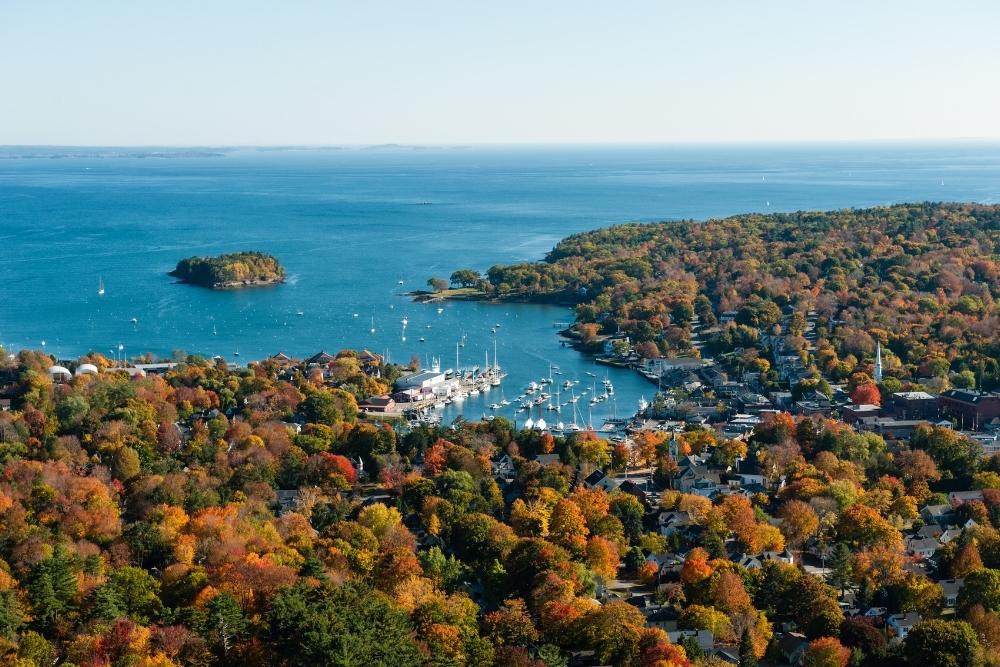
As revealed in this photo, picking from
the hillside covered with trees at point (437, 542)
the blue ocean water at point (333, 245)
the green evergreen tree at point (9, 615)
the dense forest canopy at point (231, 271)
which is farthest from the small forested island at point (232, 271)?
the green evergreen tree at point (9, 615)

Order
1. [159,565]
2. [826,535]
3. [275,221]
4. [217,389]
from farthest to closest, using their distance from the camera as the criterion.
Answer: [275,221], [217,389], [826,535], [159,565]

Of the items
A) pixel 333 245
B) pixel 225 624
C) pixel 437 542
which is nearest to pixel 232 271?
pixel 333 245

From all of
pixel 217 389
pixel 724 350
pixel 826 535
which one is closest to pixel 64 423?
pixel 217 389

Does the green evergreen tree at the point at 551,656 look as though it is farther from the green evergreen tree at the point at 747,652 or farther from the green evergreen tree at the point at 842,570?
the green evergreen tree at the point at 842,570

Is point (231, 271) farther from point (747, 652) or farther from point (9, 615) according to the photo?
point (747, 652)

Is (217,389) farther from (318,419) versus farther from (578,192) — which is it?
(578,192)
